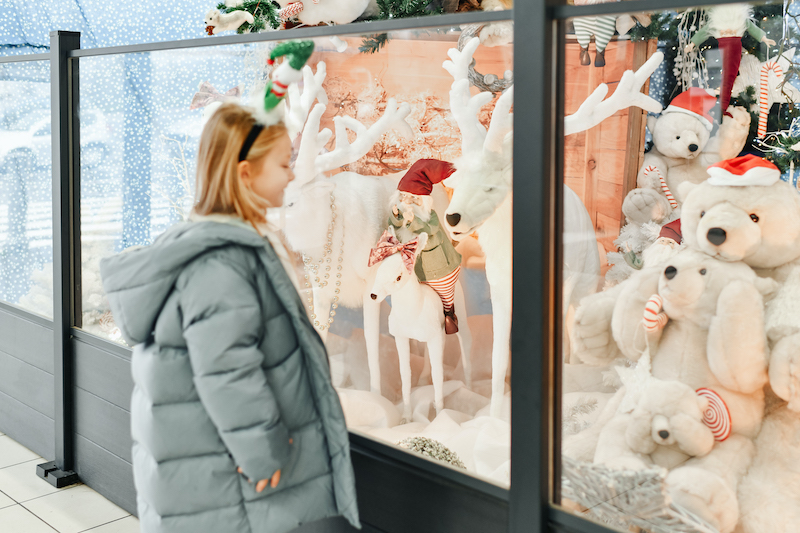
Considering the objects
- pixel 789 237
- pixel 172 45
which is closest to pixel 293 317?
pixel 789 237

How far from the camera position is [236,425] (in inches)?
52.1

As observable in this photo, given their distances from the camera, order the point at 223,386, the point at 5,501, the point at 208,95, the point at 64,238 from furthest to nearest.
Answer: the point at 64,238
the point at 5,501
the point at 208,95
the point at 223,386

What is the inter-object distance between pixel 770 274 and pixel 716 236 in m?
0.12

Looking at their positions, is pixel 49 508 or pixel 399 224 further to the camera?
pixel 49 508

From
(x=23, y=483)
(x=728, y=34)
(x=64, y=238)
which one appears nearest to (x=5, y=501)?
(x=23, y=483)

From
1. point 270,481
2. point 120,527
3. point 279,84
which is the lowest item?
point 120,527

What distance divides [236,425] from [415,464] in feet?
1.87

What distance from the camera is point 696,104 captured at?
145cm

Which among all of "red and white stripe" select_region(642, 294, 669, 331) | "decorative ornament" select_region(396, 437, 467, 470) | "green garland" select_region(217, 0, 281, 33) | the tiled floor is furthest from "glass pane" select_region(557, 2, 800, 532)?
the tiled floor

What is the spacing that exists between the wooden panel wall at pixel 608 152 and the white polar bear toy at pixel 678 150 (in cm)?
3

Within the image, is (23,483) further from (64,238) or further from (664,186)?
(664,186)

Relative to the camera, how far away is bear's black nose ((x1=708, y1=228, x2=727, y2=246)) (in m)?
1.39

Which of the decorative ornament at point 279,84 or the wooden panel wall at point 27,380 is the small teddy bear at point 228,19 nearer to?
the decorative ornament at point 279,84

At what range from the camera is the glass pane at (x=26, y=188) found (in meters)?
2.98
